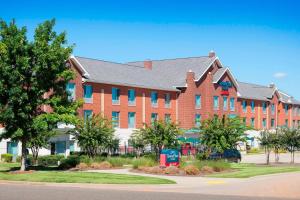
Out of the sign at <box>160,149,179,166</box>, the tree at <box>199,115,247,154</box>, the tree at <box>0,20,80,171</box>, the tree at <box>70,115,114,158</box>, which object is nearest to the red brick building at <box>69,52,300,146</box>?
the tree at <box>70,115,114,158</box>

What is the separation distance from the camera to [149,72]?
69.2 metres

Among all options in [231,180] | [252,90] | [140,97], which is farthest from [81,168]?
[252,90]

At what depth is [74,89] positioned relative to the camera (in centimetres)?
5322

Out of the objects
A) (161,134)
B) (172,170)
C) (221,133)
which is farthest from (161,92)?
(172,170)

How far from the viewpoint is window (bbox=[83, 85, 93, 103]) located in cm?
5519

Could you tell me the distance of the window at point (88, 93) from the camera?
55188 millimetres

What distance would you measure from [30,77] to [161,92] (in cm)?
3344

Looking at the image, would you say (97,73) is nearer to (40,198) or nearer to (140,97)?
(140,97)

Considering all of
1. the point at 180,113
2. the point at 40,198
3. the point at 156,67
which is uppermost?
the point at 156,67

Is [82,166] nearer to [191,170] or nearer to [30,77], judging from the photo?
[30,77]

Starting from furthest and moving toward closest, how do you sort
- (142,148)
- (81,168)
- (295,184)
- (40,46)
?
1. (142,148)
2. (81,168)
3. (40,46)
4. (295,184)

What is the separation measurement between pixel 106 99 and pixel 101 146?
54.7ft

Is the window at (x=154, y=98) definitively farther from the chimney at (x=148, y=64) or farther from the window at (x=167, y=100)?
the chimney at (x=148, y=64)

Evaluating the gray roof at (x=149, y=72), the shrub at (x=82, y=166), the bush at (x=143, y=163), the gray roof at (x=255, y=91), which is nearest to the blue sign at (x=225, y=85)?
the gray roof at (x=149, y=72)
